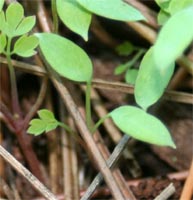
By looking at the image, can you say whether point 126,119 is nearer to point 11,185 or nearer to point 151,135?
point 151,135

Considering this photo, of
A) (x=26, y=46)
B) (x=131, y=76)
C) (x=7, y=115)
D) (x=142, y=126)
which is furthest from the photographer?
(x=131, y=76)

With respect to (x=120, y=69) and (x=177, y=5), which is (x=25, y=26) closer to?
(x=177, y=5)

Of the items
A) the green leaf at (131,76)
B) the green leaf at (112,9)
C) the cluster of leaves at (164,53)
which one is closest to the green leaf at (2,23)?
the green leaf at (112,9)

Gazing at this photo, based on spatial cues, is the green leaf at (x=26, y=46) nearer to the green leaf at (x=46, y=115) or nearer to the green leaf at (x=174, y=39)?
the green leaf at (x=46, y=115)

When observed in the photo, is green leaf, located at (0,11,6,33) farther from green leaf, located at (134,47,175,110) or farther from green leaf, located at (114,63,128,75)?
green leaf, located at (114,63,128,75)

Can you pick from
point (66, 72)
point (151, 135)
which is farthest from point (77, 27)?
point (151, 135)

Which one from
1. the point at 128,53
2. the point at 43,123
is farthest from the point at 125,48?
the point at 43,123
